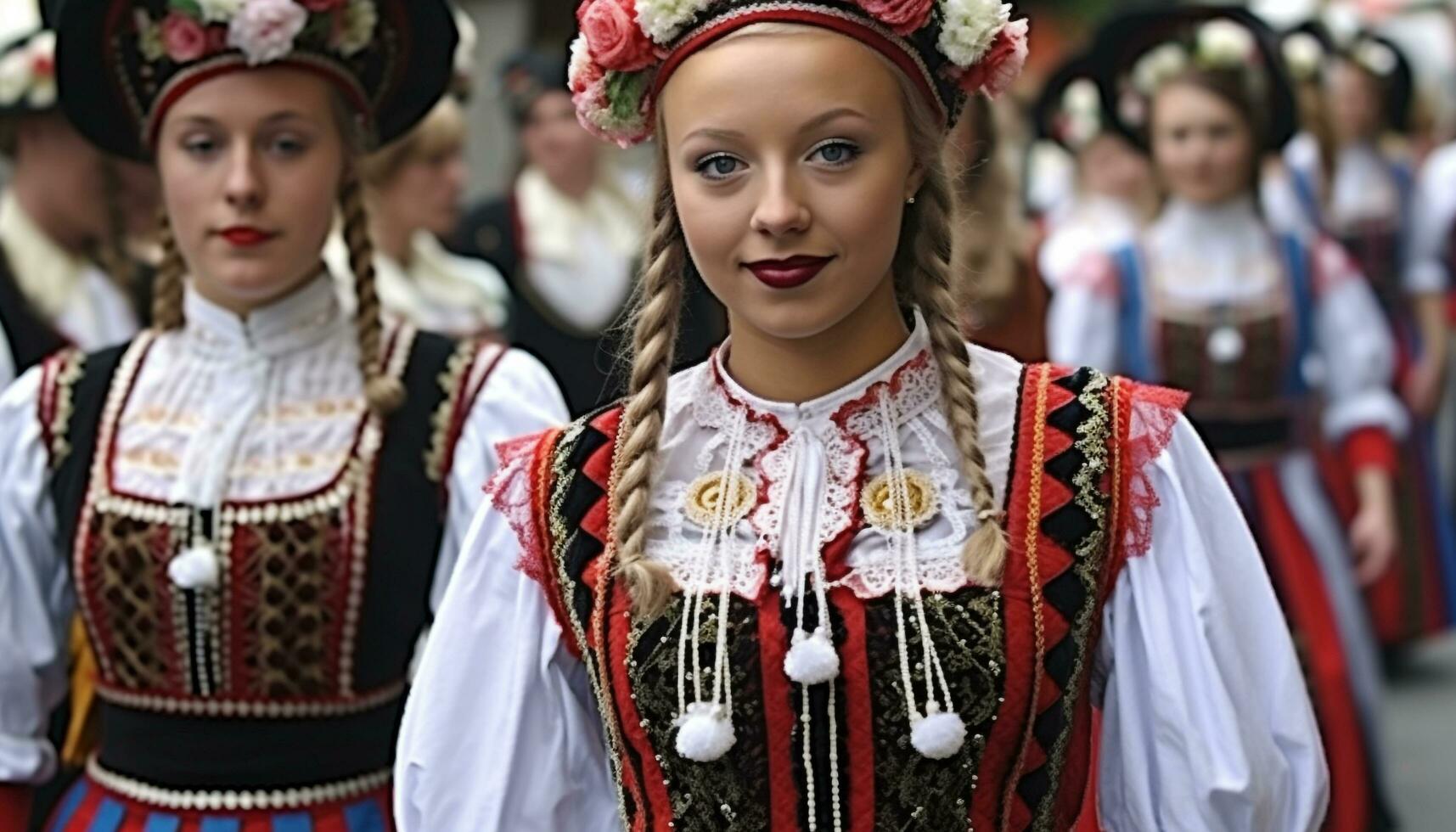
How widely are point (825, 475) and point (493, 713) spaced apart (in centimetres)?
46

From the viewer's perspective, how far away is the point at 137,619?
11.6 feet

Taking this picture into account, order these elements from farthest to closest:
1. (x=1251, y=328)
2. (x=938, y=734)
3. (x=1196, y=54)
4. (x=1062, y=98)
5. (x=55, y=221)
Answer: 1. (x=1062, y=98)
2. (x=1196, y=54)
3. (x=1251, y=328)
4. (x=55, y=221)
5. (x=938, y=734)

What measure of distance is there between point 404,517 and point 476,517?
607 millimetres

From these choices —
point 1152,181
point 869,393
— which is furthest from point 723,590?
point 1152,181

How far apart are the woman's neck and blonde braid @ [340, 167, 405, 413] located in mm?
860

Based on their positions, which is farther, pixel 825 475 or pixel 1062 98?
pixel 1062 98

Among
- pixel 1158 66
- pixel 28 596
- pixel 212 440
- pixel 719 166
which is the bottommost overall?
pixel 28 596

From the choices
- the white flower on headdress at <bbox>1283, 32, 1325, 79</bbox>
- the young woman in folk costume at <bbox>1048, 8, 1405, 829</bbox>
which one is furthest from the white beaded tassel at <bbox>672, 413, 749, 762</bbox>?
the white flower on headdress at <bbox>1283, 32, 1325, 79</bbox>

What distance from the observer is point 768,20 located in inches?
107

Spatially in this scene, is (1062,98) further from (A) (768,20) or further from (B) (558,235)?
(A) (768,20)

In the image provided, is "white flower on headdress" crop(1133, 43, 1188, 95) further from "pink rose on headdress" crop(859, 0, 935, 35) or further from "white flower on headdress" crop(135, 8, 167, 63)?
"pink rose on headdress" crop(859, 0, 935, 35)

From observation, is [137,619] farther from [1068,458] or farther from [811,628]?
[1068,458]

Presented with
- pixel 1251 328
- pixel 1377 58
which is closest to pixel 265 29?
pixel 1251 328

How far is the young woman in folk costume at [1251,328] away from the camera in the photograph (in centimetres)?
587
